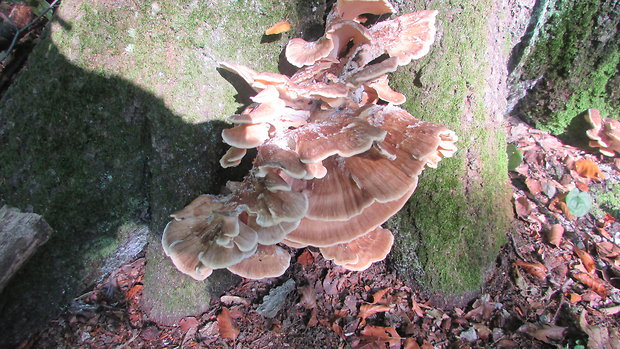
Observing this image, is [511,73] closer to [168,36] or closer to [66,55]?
[168,36]

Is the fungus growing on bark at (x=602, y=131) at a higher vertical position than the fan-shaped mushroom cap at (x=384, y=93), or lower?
lower

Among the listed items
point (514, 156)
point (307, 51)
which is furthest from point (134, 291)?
point (514, 156)

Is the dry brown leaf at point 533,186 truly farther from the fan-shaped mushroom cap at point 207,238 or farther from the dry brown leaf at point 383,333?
the fan-shaped mushroom cap at point 207,238

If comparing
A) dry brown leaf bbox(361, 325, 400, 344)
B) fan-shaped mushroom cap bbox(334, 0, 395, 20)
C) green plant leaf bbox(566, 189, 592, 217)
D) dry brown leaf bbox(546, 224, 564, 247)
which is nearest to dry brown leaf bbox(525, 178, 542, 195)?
green plant leaf bbox(566, 189, 592, 217)

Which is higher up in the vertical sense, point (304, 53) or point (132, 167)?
point (304, 53)

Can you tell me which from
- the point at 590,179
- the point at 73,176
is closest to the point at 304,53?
the point at 73,176

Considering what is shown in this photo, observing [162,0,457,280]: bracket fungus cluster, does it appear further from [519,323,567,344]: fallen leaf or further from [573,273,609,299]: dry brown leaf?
[573,273,609,299]: dry brown leaf

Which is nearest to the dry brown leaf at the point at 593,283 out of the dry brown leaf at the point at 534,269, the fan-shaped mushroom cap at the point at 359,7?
the dry brown leaf at the point at 534,269
